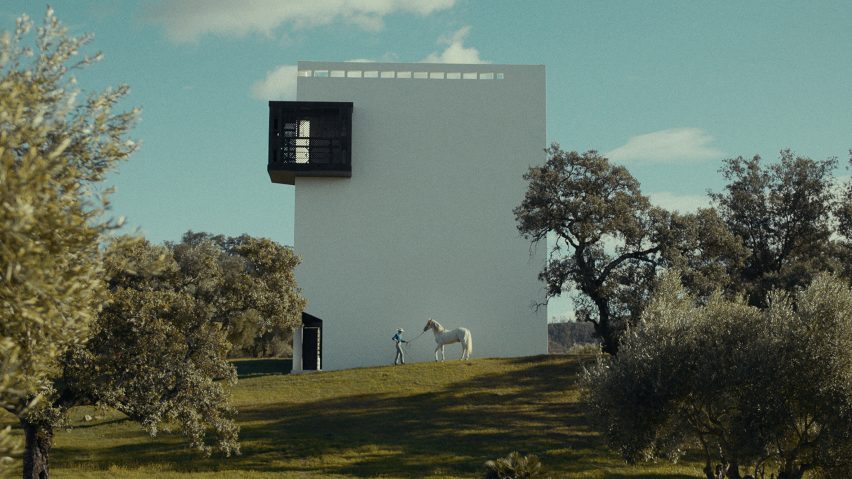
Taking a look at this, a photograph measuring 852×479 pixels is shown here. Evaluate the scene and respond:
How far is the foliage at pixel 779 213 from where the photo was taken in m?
43.5

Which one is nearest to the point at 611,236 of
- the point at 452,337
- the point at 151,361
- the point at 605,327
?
the point at 605,327

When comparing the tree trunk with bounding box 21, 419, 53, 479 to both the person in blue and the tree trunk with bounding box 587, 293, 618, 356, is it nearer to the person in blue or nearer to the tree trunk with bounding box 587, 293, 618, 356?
the tree trunk with bounding box 587, 293, 618, 356

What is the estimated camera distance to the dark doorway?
5578 cm

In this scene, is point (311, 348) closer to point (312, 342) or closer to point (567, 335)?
point (312, 342)

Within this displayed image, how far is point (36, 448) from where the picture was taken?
24.8 meters

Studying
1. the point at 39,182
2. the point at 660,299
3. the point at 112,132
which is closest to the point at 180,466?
the point at 660,299

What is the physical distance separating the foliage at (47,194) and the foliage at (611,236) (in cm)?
3115

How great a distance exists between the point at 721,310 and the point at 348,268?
34965mm

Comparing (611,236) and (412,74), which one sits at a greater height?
(412,74)

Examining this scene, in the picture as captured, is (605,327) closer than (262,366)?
Yes

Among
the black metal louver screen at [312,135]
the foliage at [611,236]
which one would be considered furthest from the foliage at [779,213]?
the black metal louver screen at [312,135]

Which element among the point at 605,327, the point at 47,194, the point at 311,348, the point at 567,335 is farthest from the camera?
the point at 567,335

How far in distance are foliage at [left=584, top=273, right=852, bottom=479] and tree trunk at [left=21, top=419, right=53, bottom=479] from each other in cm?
1590

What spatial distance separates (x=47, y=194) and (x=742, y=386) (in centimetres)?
1879
